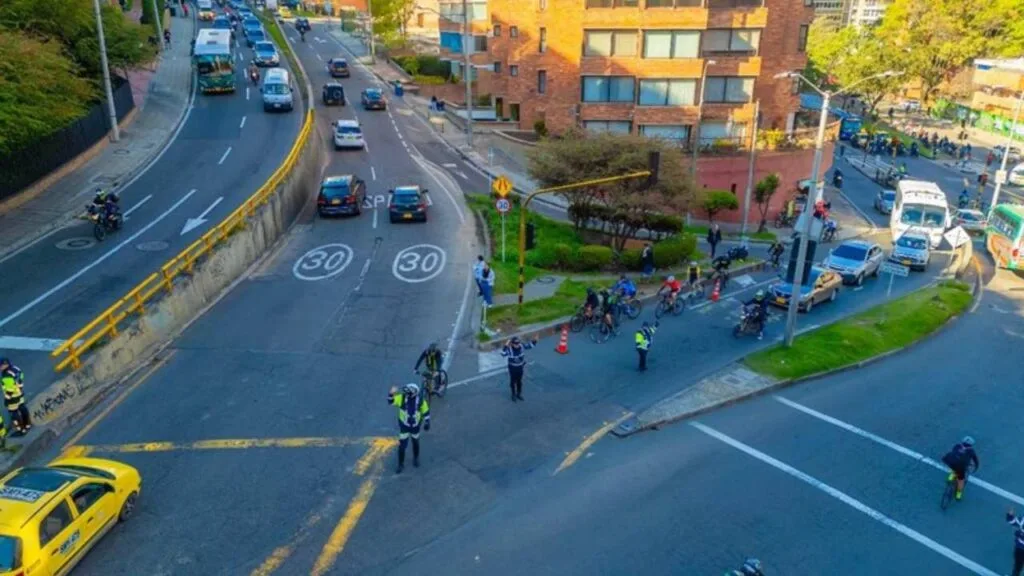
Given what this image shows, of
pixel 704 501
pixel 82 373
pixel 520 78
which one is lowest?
pixel 704 501

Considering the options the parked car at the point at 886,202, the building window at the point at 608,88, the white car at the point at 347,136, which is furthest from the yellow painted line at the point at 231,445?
the parked car at the point at 886,202

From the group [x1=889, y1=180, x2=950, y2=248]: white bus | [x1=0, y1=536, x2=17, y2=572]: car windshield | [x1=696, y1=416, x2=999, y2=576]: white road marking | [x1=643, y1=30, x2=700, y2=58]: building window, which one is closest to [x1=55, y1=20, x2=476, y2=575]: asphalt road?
[x1=0, y1=536, x2=17, y2=572]: car windshield

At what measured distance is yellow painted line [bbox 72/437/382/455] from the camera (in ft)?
45.4

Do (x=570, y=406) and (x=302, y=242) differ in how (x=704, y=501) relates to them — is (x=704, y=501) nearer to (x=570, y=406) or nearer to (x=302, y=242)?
(x=570, y=406)

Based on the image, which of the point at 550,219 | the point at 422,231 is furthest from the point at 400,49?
the point at 422,231

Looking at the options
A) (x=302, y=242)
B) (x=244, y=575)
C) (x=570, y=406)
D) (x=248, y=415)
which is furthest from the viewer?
(x=302, y=242)

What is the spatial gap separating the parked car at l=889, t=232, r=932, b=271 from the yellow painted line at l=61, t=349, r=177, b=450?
104 feet

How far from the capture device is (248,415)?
50.0ft

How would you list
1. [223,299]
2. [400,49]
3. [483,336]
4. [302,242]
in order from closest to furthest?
[483,336], [223,299], [302,242], [400,49]

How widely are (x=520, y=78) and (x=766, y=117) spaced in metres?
17.3

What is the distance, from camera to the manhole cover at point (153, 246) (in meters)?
24.1

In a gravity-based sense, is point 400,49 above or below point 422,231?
above

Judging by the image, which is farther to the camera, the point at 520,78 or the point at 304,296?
the point at 520,78

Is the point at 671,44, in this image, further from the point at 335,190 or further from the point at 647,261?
the point at 335,190
